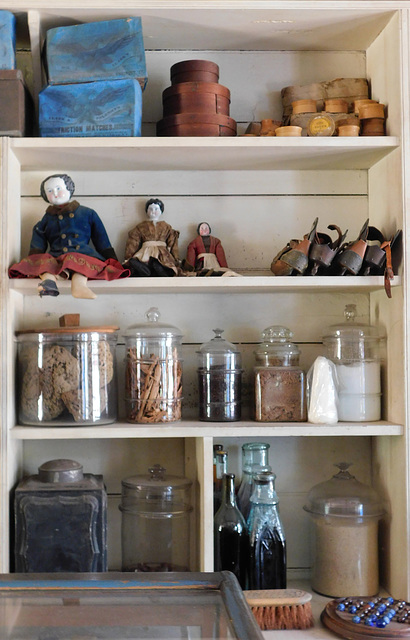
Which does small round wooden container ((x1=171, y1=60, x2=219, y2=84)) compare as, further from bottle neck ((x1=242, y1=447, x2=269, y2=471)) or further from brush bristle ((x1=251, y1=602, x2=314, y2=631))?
brush bristle ((x1=251, y1=602, x2=314, y2=631))

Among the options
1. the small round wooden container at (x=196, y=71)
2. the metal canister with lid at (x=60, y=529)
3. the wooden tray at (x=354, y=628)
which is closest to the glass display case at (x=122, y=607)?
the wooden tray at (x=354, y=628)

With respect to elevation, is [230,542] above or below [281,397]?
below

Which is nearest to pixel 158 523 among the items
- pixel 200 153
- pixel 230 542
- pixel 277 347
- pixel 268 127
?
pixel 230 542

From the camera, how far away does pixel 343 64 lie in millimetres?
1754

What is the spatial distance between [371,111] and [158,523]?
1.02 m

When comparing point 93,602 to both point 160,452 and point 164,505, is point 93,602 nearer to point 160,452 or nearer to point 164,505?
point 164,505

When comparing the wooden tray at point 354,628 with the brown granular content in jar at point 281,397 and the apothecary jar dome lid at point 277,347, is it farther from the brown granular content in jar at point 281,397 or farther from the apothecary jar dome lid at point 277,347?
the apothecary jar dome lid at point 277,347

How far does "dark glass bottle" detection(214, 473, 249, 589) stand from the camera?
149cm

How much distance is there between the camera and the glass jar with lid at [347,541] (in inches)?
58.6

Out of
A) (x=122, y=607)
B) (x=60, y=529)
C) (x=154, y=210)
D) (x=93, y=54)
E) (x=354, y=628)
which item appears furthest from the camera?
(x=154, y=210)

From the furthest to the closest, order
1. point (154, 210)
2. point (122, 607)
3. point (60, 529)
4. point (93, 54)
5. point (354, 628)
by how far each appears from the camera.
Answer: point (154, 210) < point (93, 54) < point (60, 529) < point (354, 628) < point (122, 607)

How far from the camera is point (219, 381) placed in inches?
61.2

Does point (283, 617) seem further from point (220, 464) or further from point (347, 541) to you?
point (220, 464)

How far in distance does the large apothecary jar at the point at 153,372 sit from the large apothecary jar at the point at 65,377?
0.05 m
